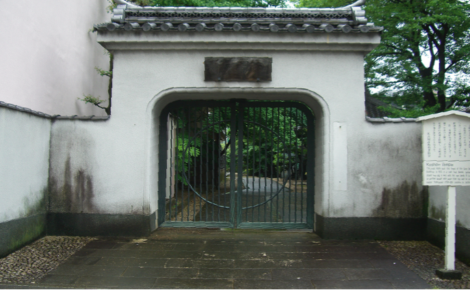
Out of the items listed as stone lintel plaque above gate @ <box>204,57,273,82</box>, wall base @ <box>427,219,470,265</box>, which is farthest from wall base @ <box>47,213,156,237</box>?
wall base @ <box>427,219,470,265</box>

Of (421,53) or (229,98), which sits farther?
(421,53)

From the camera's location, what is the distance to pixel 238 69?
6.20m

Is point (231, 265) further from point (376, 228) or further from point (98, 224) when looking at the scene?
point (376, 228)

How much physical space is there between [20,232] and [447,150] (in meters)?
7.17

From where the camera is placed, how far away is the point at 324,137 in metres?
6.25

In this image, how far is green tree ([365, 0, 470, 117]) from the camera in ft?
44.4

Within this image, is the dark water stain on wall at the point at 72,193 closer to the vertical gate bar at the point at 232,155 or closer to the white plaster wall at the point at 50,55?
the white plaster wall at the point at 50,55

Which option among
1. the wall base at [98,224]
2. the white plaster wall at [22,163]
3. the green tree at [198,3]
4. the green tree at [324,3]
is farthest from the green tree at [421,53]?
the white plaster wall at [22,163]

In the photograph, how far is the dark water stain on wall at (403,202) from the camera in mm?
6117

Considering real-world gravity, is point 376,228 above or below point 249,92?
below

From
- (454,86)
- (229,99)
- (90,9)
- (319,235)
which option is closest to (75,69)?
(90,9)

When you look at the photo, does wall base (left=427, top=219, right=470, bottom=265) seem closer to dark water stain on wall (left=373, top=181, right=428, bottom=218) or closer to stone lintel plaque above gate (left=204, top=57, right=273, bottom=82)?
dark water stain on wall (left=373, top=181, right=428, bottom=218)

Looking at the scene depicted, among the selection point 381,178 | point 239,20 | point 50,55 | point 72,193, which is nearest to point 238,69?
point 239,20

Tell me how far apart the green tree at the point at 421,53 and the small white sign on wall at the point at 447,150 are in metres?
9.53
